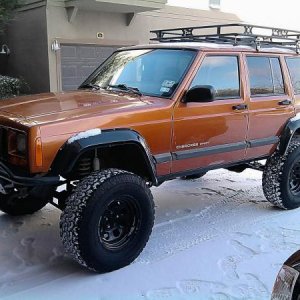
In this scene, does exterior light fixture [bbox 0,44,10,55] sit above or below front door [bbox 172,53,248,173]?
above

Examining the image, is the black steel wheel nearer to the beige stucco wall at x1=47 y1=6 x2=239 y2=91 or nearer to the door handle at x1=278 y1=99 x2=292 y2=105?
the door handle at x1=278 y1=99 x2=292 y2=105

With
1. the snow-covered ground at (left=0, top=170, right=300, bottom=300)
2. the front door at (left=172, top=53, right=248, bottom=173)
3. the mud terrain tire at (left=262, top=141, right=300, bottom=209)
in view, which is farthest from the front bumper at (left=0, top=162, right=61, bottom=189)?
the mud terrain tire at (left=262, top=141, right=300, bottom=209)

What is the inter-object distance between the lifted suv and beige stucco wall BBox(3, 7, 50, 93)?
9413 millimetres

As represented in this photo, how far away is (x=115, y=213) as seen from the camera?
13.5ft

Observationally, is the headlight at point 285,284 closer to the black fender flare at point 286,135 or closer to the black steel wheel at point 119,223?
the black steel wheel at point 119,223

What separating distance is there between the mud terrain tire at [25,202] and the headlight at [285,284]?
2961 mm

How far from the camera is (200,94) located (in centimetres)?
448

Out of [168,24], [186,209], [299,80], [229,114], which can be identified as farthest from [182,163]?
[168,24]

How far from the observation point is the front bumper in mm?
3688

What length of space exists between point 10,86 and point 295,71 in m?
10.2

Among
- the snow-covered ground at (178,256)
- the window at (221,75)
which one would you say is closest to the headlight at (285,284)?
the snow-covered ground at (178,256)

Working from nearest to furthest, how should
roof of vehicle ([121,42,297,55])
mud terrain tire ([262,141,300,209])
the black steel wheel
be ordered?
1. the black steel wheel
2. roof of vehicle ([121,42,297,55])
3. mud terrain tire ([262,141,300,209])

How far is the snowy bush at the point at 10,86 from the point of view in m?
13.7

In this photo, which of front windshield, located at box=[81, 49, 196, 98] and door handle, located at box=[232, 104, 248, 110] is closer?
front windshield, located at box=[81, 49, 196, 98]
